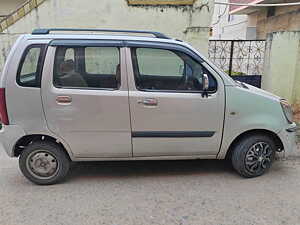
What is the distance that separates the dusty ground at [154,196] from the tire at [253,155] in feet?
0.44

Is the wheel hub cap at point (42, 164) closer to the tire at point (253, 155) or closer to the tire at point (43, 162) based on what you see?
the tire at point (43, 162)

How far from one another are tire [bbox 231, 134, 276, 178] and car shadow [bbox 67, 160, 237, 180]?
0.74 ft

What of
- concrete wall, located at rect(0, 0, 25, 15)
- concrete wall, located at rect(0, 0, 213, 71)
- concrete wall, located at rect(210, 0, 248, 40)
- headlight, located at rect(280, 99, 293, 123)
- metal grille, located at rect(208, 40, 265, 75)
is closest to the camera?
headlight, located at rect(280, 99, 293, 123)

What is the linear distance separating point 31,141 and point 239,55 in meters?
6.24

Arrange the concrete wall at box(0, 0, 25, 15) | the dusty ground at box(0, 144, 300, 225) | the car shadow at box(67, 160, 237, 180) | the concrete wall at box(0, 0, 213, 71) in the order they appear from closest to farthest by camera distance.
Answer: the dusty ground at box(0, 144, 300, 225) < the car shadow at box(67, 160, 237, 180) < the concrete wall at box(0, 0, 213, 71) < the concrete wall at box(0, 0, 25, 15)

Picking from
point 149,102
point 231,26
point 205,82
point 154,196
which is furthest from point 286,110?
point 231,26

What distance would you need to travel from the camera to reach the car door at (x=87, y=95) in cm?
266

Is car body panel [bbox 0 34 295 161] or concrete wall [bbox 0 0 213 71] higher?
concrete wall [bbox 0 0 213 71]

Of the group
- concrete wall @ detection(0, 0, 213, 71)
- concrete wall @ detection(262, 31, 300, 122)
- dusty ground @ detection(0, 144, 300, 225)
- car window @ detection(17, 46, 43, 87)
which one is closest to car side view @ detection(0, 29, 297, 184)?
car window @ detection(17, 46, 43, 87)

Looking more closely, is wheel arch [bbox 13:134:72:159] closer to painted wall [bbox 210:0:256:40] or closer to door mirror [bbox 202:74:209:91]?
door mirror [bbox 202:74:209:91]

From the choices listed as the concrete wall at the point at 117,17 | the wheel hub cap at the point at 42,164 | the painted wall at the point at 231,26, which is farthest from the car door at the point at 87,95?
the painted wall at the point at 231,26

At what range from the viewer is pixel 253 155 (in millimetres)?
3029

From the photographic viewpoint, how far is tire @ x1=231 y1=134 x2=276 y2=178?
2994mm

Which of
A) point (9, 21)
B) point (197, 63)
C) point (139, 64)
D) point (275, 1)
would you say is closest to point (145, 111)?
point (139, 64)
